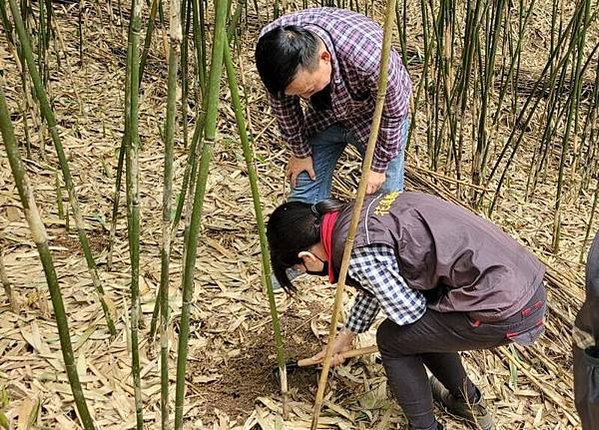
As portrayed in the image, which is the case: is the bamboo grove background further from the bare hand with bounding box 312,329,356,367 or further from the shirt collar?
the shirt collar

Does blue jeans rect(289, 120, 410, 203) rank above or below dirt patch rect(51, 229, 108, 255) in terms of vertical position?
above

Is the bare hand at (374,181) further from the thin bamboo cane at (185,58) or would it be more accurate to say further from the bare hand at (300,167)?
the thin bamboo cane at (185,58)

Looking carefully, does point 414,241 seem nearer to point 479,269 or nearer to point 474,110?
point 479,269

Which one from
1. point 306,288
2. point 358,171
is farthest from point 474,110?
point 306,288

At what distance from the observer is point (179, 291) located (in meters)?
1.62

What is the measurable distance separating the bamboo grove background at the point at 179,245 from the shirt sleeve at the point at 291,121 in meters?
0.17

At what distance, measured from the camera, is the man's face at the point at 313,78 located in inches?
51.9

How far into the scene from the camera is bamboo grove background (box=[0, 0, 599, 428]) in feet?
3.01

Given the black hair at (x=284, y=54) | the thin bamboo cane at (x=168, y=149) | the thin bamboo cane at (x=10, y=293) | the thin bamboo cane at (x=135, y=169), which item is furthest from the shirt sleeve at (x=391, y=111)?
the thin bamboo cane at (x=10, y=293)

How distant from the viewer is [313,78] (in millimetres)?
1334

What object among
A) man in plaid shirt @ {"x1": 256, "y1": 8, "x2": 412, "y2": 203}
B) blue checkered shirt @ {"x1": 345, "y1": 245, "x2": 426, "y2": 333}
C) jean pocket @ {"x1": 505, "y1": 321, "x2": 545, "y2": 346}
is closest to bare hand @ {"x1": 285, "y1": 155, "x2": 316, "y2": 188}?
man in plaid shirt @ {"x1": 256, "y1": 8, "x2": 412, "y2": 203}

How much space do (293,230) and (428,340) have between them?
0.96 feet

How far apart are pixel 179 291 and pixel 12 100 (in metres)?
1.09

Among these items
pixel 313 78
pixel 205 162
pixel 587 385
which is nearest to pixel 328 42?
pixel 313 78
